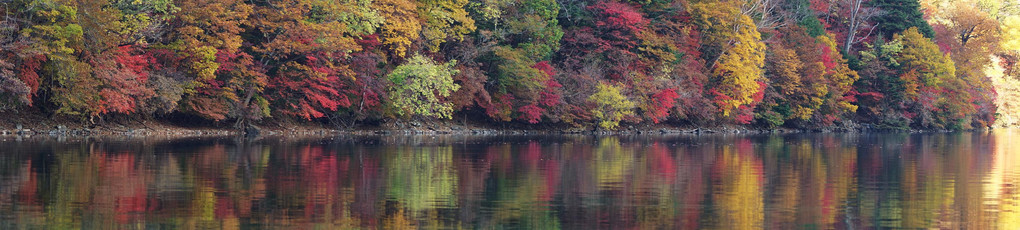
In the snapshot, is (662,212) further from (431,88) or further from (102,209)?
(431,88)

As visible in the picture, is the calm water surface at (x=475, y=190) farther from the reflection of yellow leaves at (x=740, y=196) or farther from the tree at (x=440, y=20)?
the tree at (x=440, y=20)

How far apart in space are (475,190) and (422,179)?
2959 mm

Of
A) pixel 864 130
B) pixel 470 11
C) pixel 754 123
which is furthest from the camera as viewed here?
pixel 864 130

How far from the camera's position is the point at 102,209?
1653 cm

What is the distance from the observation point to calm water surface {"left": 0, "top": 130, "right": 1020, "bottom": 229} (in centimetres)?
1634

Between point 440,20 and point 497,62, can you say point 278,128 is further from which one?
point 497,62

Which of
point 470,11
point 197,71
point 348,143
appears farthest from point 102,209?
point 470,11

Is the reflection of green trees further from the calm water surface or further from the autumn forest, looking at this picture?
the autumn forest

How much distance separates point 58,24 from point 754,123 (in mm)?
53497

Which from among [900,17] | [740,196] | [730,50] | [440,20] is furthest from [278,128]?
[900,17]

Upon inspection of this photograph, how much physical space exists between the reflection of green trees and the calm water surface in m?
0.05

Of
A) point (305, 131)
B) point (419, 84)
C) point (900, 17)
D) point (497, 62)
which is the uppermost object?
point (900, 17)

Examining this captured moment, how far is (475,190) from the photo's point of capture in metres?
21.2

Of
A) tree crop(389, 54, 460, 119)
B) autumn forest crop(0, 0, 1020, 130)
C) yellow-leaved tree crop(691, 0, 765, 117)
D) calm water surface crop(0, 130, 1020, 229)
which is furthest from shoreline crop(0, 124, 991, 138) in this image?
calm water surface crop(0, 130, 1020, 229)
